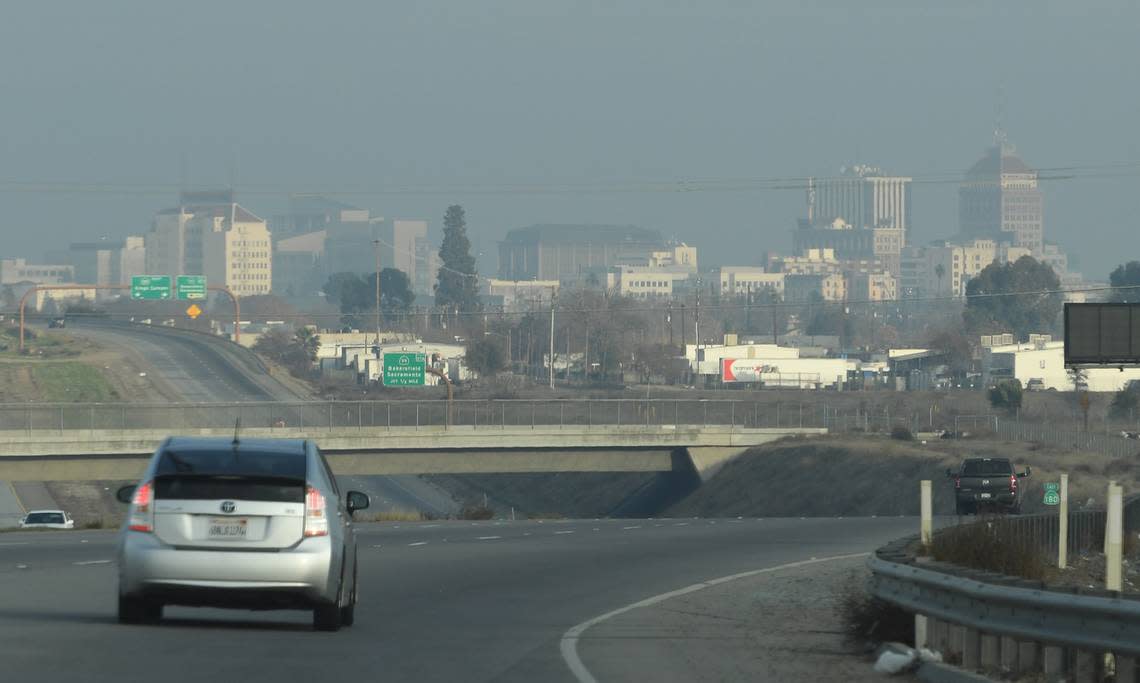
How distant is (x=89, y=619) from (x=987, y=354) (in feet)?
484

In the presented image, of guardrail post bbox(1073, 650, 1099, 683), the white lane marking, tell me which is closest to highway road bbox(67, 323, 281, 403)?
the white lane marking

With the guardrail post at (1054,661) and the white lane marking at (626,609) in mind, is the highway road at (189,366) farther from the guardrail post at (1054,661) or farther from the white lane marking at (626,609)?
the guardrail post at (1054,661)

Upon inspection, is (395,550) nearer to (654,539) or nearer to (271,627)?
(654,539)

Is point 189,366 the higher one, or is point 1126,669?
point 189,366

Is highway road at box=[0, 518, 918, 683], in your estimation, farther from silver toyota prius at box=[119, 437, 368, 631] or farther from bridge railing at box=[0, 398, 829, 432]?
bridge railing at box=[0, 398, 829, 432]

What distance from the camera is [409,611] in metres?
19.7

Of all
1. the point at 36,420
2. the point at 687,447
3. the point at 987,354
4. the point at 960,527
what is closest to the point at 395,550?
the point at 960,527

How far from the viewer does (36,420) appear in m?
69.1

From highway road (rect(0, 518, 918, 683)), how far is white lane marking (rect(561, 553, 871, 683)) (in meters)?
0.07

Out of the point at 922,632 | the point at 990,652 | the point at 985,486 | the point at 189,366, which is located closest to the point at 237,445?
the point at 922,632

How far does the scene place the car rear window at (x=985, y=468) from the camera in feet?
159

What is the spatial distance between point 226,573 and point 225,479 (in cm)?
75

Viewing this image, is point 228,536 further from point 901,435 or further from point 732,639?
point 901,435

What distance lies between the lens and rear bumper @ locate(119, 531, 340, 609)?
15594mm
